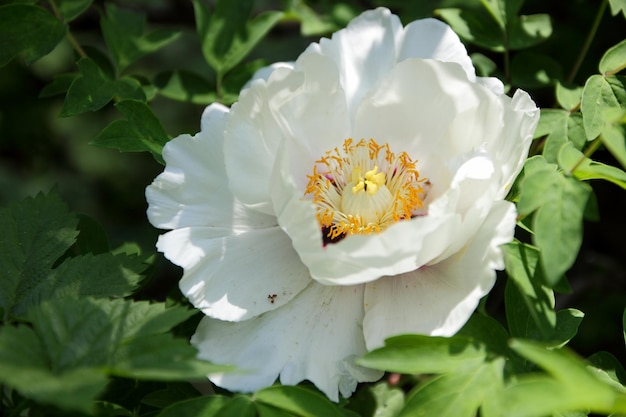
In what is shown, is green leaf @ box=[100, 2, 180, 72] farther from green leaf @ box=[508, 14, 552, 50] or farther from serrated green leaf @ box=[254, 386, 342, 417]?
serrated green leaf @ box=[254, 386, 342, 417]

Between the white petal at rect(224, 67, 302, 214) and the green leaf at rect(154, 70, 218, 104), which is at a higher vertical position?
the white petal at rect(224, 67, 302, 214)

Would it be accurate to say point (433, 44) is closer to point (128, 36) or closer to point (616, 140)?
point (616, 140)

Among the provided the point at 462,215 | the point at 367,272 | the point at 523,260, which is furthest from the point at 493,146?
the point at 367,272

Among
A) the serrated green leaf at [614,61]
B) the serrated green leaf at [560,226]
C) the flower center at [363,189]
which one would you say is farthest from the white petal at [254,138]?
the serrated green leaf at [614,61]

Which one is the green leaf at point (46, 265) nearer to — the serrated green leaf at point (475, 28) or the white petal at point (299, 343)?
the white petal at point (299, 343)

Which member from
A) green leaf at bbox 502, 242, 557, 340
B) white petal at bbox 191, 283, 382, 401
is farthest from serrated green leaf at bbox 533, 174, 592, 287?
white petal at bbox 191, 283, 382, 401

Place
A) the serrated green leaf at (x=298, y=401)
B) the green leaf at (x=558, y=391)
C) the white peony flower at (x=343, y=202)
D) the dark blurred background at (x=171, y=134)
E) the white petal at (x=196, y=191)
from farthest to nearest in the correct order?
the dark blurred background at (x=171, y=134)
the white petal at (x=196, y=191)
the white peony flower at (x=343, y=202)
the serrated green leaf at (x=298, y=401)
the green leaf at (x=558, y=391)
